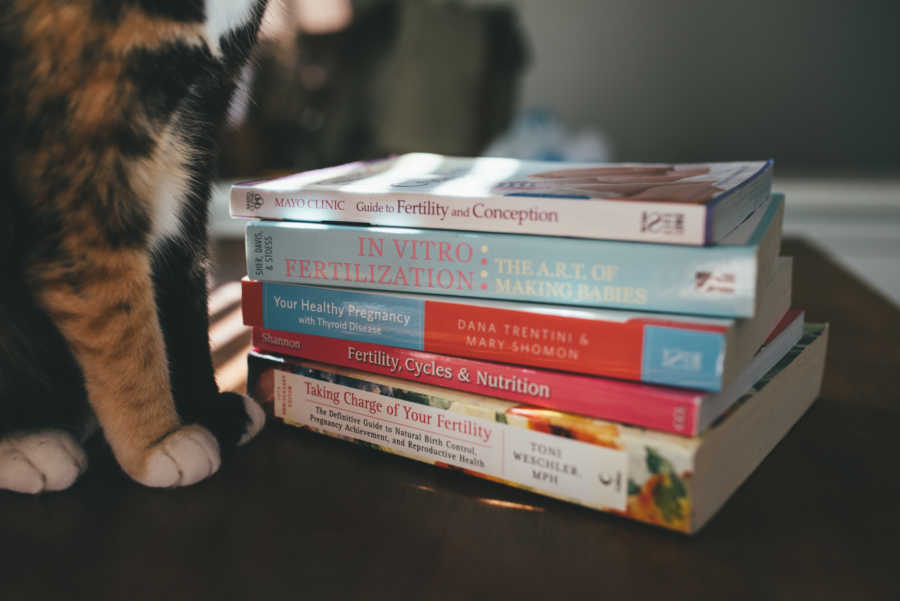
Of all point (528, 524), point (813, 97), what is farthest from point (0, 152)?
point (813, 97)

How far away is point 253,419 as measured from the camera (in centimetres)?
60

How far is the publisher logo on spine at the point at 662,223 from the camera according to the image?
455 mm

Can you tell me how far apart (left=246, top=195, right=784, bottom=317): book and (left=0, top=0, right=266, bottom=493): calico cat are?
0.30ft

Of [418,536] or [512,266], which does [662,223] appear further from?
[418,536]

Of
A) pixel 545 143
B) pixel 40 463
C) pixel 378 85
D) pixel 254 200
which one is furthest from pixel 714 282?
Answer: pixel 378 85

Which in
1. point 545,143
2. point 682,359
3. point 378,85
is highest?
point 378,85

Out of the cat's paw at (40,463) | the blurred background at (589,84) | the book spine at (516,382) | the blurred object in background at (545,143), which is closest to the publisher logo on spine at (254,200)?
the book spine at (516,382)

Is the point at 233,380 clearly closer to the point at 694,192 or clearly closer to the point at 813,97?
the point at 694,192

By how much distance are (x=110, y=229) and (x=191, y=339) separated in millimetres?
143

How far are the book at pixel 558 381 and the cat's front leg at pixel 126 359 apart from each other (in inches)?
3.9

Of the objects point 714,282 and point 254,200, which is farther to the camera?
point 254,200

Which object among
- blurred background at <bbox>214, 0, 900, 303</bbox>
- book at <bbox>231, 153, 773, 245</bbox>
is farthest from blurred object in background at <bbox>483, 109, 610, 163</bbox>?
book at <bbox>231, 153, 773, 245</bbox>

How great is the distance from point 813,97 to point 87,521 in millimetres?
2467

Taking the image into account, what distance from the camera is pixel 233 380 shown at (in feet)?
2.32
